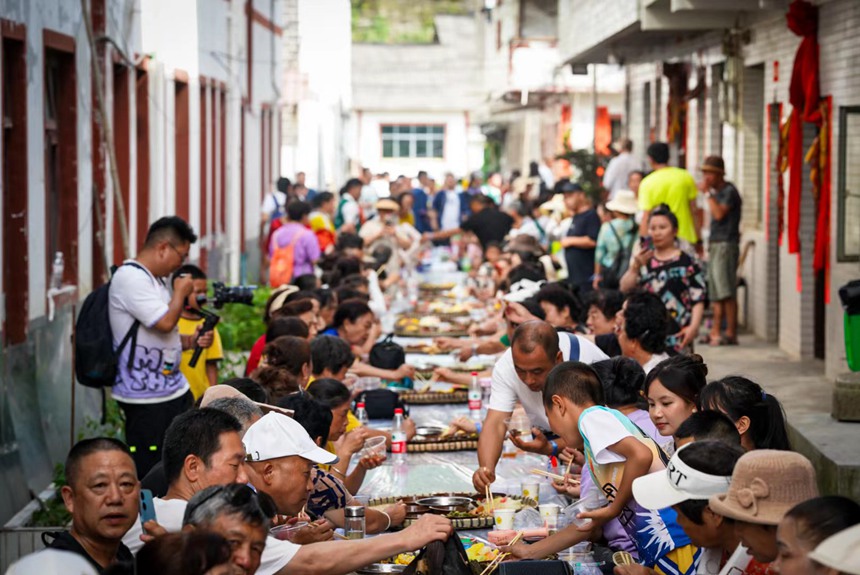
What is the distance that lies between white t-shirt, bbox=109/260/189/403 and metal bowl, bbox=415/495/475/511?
2418 mm

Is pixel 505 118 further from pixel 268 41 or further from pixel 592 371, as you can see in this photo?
pixel 592 371

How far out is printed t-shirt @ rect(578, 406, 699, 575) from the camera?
580 centimetres

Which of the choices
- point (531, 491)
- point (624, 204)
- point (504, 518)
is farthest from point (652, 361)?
point (624, 204)

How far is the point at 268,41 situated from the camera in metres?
27.9

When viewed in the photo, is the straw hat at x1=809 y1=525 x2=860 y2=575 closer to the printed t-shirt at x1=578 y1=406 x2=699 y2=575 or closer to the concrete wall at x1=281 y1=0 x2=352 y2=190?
the printed t-shirt at x1=578 y1=406 x2=699 y2=575

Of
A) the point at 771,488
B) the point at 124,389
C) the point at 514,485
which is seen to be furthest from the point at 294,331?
the point at 771,488

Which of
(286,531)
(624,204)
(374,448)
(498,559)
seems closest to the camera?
(286,531)

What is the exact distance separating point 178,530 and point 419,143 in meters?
53.6

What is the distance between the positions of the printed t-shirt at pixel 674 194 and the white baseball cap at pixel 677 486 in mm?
11155

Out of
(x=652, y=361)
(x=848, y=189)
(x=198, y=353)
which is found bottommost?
(x=198, y=353)

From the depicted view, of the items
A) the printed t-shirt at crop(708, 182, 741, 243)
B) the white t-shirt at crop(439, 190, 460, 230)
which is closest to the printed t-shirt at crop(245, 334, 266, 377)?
the printed t-shirt at crop(708, 182, 741, 243)

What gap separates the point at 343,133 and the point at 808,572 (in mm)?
46066

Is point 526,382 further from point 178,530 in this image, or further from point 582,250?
point 582,250

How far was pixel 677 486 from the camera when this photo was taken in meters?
5.04
